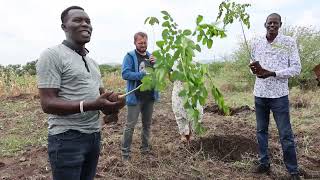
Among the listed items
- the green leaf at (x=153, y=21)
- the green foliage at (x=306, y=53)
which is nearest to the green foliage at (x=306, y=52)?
the green foliage at (x=306, y=53)

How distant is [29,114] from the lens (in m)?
9.43

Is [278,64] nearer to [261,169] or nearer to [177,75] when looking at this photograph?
[261,169]

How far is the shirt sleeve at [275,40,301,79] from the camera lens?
14.7ft

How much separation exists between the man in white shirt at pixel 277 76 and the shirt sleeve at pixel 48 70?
247 centimetres

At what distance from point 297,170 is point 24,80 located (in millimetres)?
10941

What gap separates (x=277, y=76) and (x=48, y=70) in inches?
106

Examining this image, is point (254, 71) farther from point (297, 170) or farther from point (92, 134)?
point (92, 134)

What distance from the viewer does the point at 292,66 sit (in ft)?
14.9

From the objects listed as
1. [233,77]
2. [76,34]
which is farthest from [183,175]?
[233,77]

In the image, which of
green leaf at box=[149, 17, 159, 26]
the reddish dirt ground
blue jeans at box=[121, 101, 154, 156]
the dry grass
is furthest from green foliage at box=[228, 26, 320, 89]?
green leaf at box=[149, 17, 159, 26]

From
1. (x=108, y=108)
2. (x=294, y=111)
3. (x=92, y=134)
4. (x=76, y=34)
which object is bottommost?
(x=294, y=111)

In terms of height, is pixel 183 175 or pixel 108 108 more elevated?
pixel 108 108

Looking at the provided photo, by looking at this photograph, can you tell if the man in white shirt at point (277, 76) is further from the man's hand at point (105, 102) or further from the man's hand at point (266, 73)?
the man's hand at point (105, 102)

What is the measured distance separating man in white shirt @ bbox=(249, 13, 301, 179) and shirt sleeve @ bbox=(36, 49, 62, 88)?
2.47m
